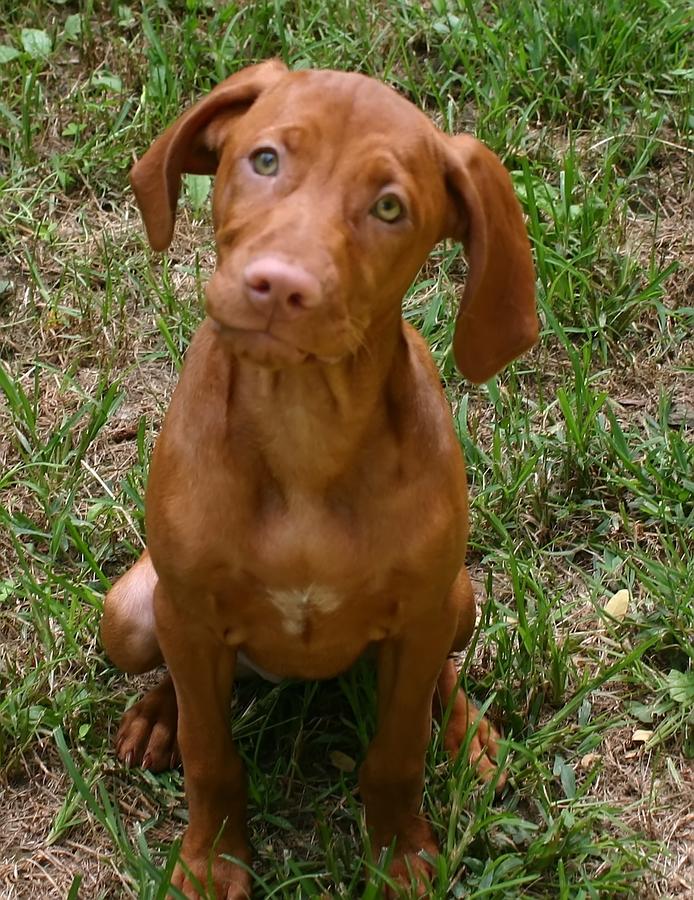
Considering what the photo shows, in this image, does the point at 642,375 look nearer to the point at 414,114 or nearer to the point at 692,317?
the point at 692,317

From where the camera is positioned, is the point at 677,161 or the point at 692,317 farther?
the point at 677,161

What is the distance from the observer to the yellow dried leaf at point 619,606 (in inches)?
166

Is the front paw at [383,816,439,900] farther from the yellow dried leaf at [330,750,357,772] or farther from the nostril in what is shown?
the nostril

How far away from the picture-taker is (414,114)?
289 cm

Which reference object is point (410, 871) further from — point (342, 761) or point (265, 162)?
point (265, 162)

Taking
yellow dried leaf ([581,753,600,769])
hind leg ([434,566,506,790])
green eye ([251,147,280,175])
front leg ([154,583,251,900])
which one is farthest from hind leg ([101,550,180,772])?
green eye ([251,147,280,175])

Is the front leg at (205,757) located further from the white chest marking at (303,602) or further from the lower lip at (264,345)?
the lower lip at (264,345)

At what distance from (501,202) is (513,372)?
1.80 meters

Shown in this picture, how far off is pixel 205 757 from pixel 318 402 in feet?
3.16

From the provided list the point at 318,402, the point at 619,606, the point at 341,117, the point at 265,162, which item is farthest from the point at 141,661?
the point at 341,117

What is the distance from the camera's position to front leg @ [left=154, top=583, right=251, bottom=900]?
329cm

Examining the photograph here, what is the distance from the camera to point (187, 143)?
3109mm

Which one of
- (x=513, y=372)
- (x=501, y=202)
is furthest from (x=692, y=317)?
(x=501, y=202)

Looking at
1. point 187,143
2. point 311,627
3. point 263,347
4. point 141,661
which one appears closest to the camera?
point 263,347
